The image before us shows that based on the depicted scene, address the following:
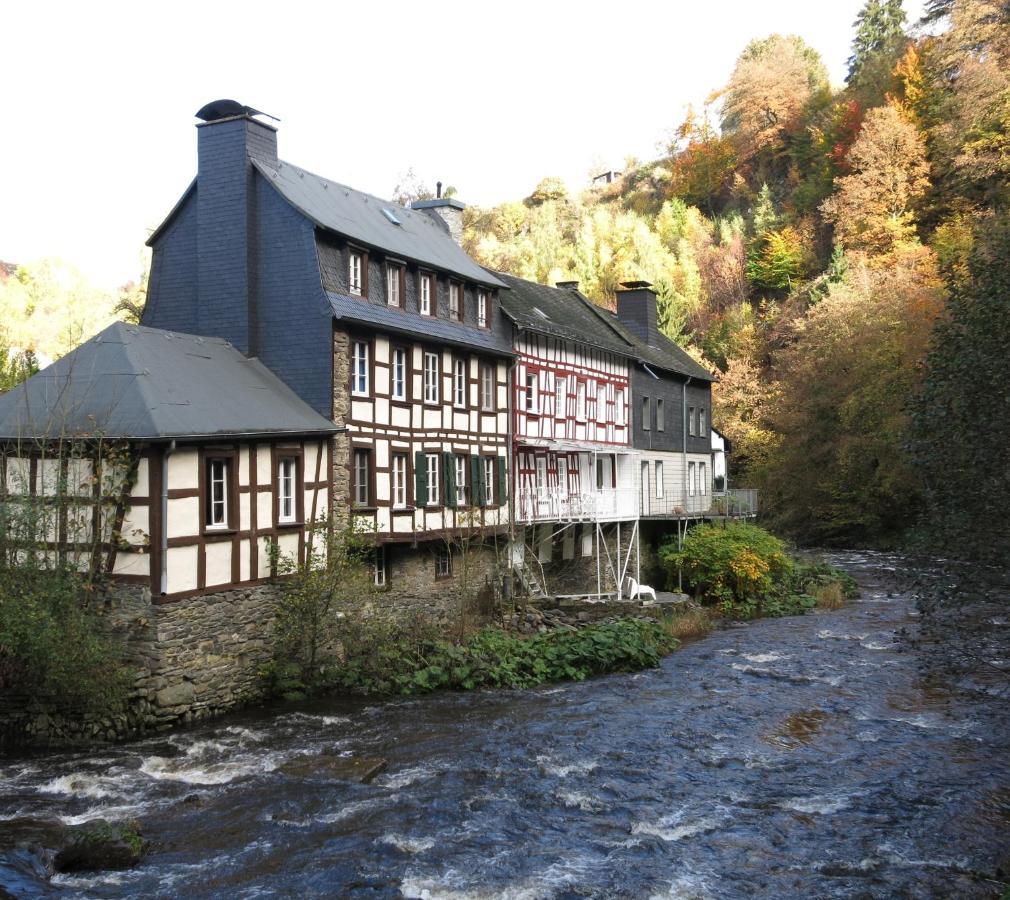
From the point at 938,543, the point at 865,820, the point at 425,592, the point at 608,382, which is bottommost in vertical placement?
the point at 865,820

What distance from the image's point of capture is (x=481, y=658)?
65.6ft

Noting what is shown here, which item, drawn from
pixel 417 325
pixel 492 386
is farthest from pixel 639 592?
pixel 417 325

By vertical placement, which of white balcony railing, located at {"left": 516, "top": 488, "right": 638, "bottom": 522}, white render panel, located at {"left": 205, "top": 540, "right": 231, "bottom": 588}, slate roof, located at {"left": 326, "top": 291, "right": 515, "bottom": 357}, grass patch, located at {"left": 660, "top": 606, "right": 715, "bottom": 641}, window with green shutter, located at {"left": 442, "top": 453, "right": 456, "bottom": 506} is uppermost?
slate roof, located at {"left": 326, "top": 291, "right": 515, "bottom": 357}

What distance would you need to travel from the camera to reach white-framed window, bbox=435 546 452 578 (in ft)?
78.0

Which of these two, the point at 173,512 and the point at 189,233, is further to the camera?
the point at 189,233

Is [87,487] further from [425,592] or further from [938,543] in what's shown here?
[938,543]

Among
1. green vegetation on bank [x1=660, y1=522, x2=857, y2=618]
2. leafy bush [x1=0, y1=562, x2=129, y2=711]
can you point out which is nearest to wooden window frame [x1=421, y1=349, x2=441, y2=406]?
leafy bush [x1=0, y1=562, x2=129, y2=711]

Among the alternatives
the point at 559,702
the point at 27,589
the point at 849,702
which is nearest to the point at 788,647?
the point at 849,702

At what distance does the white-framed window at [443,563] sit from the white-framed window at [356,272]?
248 inches

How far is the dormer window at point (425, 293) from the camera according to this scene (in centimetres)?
2348

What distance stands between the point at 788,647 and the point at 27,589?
632 inches

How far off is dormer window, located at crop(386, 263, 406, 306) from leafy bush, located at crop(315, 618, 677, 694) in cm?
718

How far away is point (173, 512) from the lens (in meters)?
16.2

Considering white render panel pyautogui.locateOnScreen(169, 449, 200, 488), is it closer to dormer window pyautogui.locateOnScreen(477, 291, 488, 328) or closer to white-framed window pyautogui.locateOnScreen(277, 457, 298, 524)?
white-framed window pyautogui.locateOnScreen(277, 457, 298, 524)
